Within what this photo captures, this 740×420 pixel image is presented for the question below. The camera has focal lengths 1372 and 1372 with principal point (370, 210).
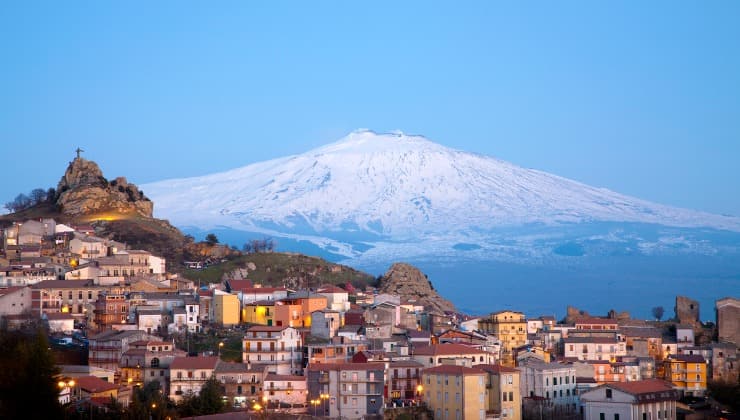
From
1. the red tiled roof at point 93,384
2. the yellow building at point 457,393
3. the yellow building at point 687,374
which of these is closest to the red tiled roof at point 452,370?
the yellow building at point 457,393

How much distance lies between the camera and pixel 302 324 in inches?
2104

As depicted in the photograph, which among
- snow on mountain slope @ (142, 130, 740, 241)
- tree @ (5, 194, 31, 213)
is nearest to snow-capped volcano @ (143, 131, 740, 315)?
snow on mountain slope @ (142, 130, 740, 241)

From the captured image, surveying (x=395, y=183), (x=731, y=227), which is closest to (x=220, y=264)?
(x=395, y=183)

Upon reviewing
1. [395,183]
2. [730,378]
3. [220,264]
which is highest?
[395,183]

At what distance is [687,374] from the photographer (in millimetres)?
53375

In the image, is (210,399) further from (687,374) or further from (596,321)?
(596,321)

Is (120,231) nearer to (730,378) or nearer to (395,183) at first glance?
(730,378)

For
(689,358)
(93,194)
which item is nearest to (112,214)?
(93,194)

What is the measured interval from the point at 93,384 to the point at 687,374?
23362mm

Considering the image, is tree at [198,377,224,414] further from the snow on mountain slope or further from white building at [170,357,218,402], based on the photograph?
the snow on mountain slope

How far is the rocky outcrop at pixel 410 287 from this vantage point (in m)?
66.2

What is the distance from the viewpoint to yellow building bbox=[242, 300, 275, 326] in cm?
5350

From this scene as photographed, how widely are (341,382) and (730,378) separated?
61.1 ft

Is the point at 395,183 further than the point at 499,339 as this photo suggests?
Yes
